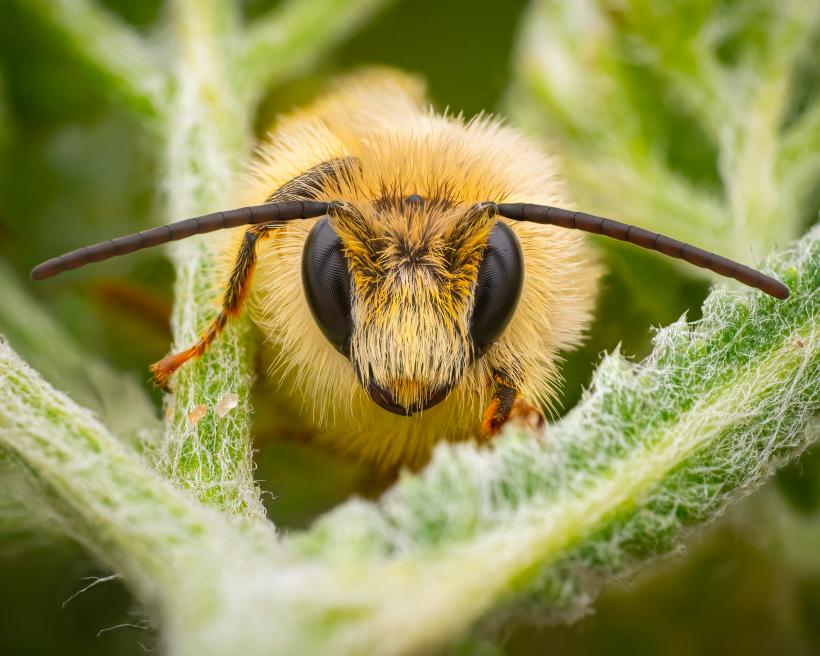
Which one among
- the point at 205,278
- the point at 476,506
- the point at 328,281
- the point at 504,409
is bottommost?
the point at 476,506

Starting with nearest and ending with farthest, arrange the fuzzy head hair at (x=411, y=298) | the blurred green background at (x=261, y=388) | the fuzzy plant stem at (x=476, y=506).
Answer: the fuzzy plant stem at (x=476, y=506), the fuzzy head hair at (x=411, y=298), the blurred green background at (x=261, y=388)

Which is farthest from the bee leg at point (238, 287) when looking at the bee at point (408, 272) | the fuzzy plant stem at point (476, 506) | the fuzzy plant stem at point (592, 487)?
the fuzzy plant stem at point (592, 487)

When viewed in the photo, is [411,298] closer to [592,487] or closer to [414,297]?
[414,297]

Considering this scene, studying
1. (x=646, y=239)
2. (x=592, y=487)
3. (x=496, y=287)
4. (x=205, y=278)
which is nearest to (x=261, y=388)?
(x=205, y=278)

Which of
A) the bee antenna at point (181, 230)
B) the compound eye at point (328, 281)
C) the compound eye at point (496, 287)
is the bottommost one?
the compound eye at point (496, 287)

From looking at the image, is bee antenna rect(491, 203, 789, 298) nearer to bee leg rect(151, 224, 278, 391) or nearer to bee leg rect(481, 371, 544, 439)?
bee leg rect(481, 371, 544, 439)

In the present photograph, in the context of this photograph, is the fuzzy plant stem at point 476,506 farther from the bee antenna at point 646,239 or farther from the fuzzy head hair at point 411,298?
the fuzzy head hair at point 411,298

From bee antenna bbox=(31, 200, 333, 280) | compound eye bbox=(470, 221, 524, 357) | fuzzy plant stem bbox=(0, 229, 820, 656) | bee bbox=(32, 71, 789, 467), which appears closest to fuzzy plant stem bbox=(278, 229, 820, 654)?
fuzzy plant stem bbox=(0, 229, 820, 656)
